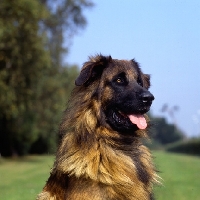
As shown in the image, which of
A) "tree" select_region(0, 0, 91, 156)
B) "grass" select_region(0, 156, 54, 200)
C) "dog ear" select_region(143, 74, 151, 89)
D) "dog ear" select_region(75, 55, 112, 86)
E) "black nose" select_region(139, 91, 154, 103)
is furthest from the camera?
"tree" select_region(0, 0, 91, 156)

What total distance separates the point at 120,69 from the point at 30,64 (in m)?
29.8

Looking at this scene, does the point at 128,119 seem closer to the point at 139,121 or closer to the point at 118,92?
the point at 139,121

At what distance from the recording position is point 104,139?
6.74 metres

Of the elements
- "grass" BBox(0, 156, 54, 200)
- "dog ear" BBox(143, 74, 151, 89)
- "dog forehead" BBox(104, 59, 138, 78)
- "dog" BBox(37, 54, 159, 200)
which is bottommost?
"grass" BBox(0, 156, 54, 200)

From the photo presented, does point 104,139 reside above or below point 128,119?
below

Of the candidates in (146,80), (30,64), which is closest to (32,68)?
(30,64)

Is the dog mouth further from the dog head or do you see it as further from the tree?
the tree

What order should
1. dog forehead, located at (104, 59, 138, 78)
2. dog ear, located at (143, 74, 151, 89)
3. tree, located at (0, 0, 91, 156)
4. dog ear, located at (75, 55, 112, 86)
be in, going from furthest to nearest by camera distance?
tree, located at (0, 0, 91, 156), dog ear, located at (143, 74, 151, 89), dog forehead, located at (104, 59, 138, 78), dog ear, located at (75, 55, 112, 86)

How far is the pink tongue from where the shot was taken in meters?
6.85

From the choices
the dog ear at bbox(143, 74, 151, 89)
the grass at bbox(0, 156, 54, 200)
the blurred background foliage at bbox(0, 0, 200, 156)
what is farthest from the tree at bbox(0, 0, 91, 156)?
the dog ear at bbox(143, 74, 151, 89)

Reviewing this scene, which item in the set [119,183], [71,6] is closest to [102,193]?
[119,183]

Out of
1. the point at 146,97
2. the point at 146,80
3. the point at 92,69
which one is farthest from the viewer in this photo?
the point at 146,80

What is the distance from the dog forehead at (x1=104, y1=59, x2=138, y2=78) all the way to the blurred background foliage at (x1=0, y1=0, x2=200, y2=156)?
18.2 m

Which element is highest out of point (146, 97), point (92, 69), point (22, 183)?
point (92, 69)
